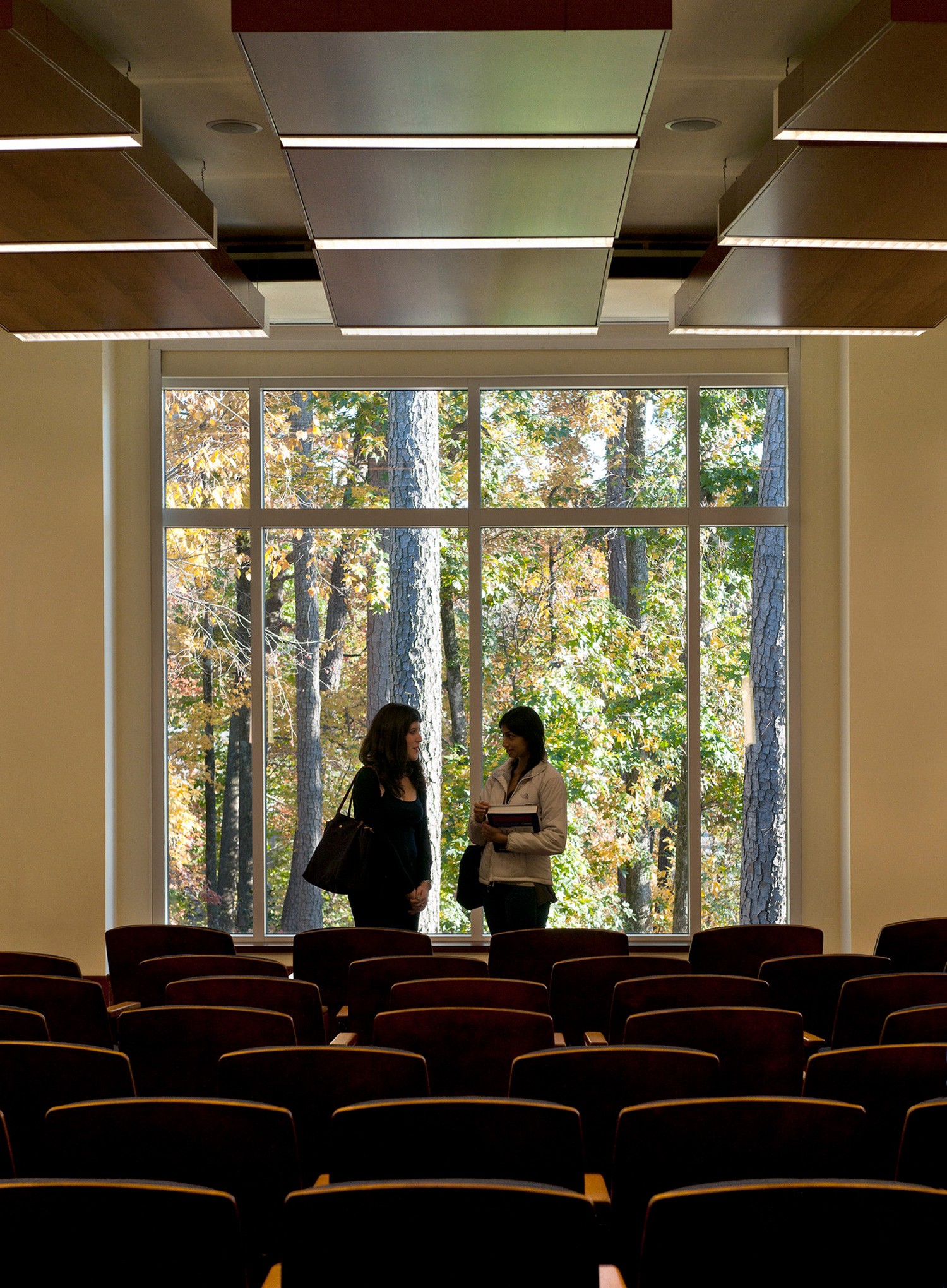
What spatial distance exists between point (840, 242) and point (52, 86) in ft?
10.6

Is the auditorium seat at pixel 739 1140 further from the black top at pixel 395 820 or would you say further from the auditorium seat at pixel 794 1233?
the black top at pixel 395 820

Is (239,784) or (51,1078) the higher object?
(239,784)

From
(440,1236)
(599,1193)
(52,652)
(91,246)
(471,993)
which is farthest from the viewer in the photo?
(52,652)

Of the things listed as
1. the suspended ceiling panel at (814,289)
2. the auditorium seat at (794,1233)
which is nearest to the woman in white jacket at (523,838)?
the suspended ceiling panel at (814,289)

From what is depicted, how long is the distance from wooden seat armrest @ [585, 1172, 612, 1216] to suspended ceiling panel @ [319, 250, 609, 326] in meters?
3.98

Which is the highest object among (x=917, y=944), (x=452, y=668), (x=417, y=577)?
(x=417, y=577)

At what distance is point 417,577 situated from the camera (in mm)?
7871

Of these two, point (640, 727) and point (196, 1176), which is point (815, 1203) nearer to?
point (196, 1176)

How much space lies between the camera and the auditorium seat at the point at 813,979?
4.25 meters

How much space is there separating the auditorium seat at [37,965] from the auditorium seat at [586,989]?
188cm

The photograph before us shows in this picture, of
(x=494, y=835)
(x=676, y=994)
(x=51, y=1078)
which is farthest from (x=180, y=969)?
(x=494, y=835)

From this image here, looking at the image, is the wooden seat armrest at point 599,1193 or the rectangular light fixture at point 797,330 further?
the rectangular light fixture at point 797,330

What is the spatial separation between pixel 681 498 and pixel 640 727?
163cm

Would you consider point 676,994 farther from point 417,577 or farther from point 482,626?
point 417,577
